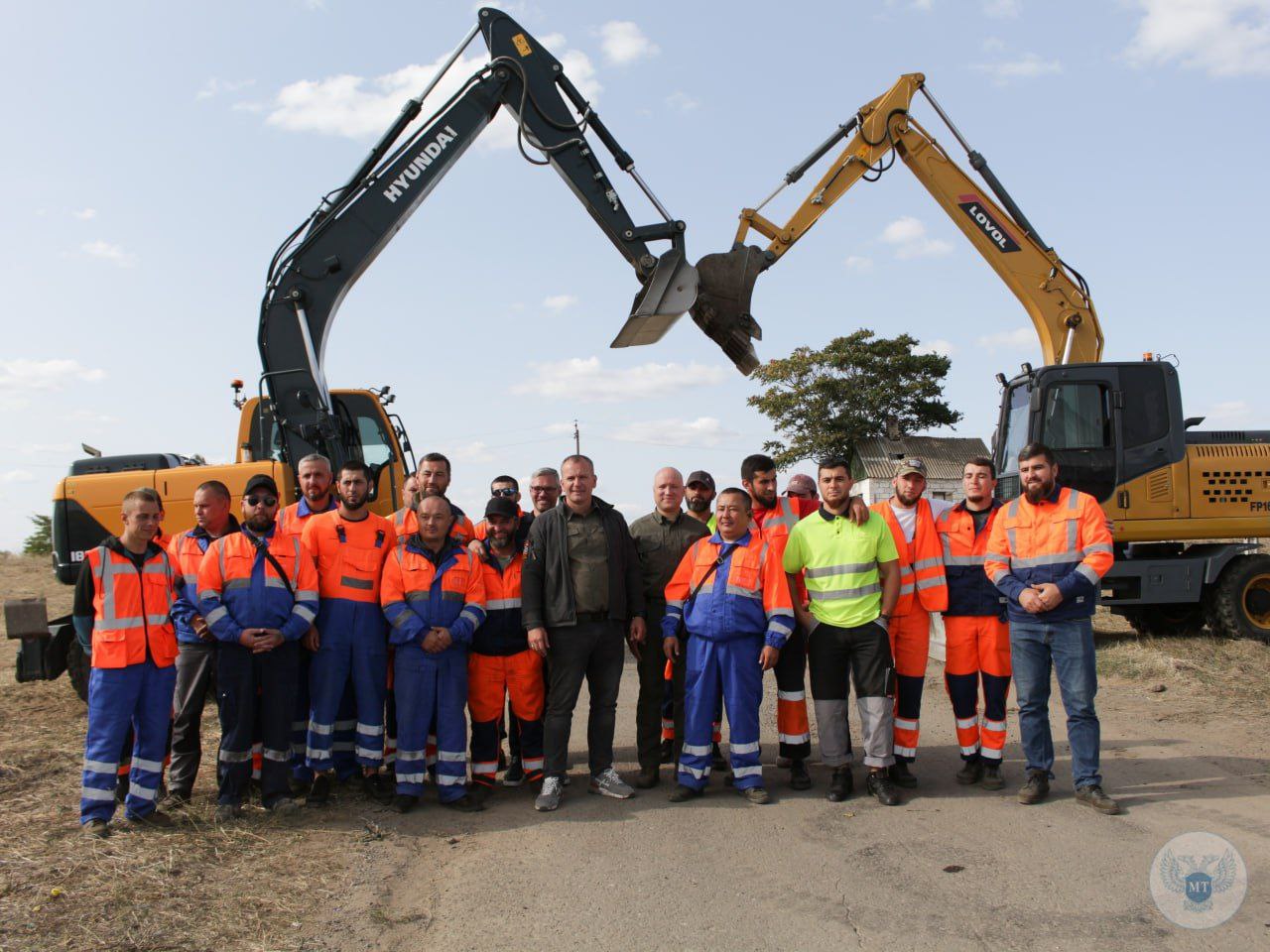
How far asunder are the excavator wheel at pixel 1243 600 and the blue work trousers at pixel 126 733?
1012cm

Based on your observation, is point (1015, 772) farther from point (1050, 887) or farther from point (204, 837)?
point (204, 837)

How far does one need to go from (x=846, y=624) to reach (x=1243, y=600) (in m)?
7.05

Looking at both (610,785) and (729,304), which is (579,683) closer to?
(610,785)

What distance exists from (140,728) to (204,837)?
2.37 ft

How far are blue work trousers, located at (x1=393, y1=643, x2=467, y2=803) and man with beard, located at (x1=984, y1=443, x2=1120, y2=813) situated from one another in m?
3.14

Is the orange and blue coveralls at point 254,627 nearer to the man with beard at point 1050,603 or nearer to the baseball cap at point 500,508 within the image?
the baseball cap at point 500,508

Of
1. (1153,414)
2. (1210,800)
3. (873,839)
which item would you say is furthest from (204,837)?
(1153,414)

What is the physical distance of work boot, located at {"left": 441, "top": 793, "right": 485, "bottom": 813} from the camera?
553 cm

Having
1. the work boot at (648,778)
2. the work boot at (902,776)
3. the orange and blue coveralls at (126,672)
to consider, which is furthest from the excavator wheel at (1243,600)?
the orange and blue coveralls at (126,672)

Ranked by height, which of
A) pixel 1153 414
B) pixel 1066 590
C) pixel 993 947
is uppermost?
pixel 1153 414

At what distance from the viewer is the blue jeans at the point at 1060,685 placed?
5.34m

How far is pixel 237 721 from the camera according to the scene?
5398mm

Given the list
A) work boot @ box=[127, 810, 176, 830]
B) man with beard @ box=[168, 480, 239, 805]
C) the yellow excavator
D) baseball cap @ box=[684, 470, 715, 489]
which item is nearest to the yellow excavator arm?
the yellow excavator

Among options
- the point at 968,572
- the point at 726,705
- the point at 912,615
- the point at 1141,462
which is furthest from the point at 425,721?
the point at 1141,462
